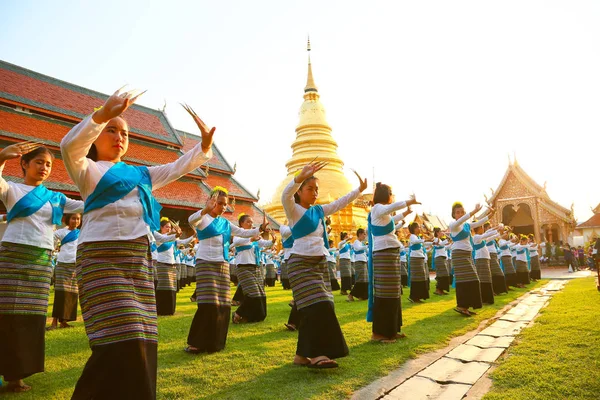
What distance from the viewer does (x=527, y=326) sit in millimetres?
5984

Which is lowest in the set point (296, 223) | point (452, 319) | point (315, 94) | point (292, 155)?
point (452, 319)

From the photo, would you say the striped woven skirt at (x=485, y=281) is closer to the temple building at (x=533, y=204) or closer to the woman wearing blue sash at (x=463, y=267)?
the woman wearing blue sash at (x=463, y=267)

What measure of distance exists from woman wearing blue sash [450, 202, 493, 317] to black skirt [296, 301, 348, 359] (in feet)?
14.0

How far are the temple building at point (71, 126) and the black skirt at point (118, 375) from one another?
1431 cm

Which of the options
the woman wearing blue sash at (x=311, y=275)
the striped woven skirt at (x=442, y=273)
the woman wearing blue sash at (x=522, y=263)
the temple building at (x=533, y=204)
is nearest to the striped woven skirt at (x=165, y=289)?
the woman wearing blue sash at (x=311, y=275)

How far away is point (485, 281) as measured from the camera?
29.6 ft

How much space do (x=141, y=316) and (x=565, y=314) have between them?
6.81 meters

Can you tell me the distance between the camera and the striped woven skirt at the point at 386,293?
5332 millimetres

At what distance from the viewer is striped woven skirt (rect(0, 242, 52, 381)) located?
3621mm

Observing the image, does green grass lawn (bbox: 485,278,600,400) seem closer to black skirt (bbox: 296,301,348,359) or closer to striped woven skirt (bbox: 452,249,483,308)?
black skirt (bbox: 296,301,348,359)

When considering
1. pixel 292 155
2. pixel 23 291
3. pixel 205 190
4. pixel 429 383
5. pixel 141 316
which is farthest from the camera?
pixel 292 155

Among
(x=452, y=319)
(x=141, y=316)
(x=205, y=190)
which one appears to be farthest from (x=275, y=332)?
(x=205, y=190)

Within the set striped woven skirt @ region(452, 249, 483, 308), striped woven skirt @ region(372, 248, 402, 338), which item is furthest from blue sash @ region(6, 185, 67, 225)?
striped woven skirt @ region(452, 249, 483, 308)

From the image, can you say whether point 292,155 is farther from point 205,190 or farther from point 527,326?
point 527,326
